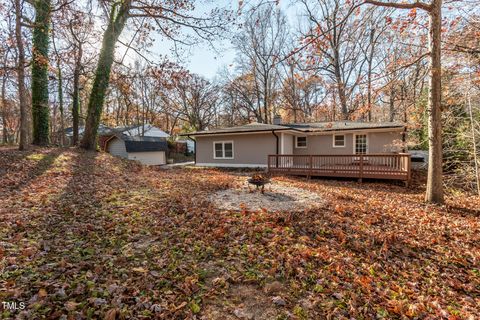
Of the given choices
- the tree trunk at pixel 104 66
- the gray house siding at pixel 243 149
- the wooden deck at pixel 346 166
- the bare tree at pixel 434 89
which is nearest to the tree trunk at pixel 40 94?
the tree trunk at pixel 104 66

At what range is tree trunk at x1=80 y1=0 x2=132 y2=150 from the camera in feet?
34.1

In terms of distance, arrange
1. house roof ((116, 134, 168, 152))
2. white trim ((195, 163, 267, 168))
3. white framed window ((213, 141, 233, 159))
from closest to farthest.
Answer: white trim ((195, 163, 267, 168))
white framed window ((213, 141, 233, 159))
house roof ((116, 134, 168, 152))

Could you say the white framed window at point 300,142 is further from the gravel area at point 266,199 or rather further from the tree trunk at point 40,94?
the tree trunk at point 40,94

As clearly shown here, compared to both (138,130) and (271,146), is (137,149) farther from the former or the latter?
(271,146)

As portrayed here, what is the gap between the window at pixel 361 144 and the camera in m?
14.1

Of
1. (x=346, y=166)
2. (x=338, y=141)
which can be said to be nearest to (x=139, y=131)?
(x=338, y=141)

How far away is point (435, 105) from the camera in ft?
21.1

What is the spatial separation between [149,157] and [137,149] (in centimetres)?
167

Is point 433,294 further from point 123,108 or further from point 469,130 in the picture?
point 123,108

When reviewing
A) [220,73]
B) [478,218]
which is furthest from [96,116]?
[220,73]

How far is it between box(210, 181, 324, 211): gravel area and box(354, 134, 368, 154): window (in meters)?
8.48

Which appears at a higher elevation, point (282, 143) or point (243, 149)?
point (282, 143)

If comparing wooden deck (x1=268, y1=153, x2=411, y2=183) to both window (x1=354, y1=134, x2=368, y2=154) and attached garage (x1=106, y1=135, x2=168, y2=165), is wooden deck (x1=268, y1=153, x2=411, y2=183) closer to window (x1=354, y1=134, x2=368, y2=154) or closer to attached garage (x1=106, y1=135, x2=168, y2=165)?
window (x1=354, y1=134, x2=368, y2=154)

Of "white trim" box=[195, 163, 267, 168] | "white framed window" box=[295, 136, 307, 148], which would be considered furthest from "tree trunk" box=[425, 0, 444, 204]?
"white framed window" box=[295, 136, 307, 148]
